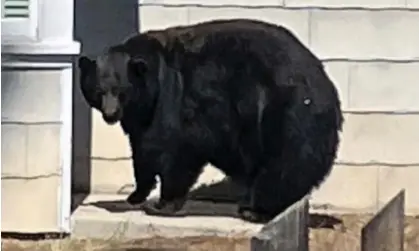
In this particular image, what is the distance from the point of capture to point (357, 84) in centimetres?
295

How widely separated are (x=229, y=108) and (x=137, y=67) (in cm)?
26

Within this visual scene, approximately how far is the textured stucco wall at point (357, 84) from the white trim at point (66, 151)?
0.26 metres

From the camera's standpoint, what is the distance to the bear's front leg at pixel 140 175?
2.59 meters

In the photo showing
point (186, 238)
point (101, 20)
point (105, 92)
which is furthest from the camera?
point (101, 20)

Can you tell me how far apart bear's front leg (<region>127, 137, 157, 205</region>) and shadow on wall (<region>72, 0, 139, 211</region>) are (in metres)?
0.27

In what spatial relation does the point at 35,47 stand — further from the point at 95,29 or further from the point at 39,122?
the point at 95,29

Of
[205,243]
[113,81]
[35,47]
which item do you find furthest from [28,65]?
[205,243]

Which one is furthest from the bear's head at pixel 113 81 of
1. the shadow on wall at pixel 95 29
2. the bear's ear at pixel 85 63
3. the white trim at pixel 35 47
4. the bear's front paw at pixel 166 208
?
the shadow on wall at pixel 95 29

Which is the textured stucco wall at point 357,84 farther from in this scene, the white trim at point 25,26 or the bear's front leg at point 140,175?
the white trim at point 25,26

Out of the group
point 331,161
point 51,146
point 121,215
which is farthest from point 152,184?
point 331,161

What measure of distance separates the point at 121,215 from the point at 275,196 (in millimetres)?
425

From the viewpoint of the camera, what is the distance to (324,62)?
9.59 ft

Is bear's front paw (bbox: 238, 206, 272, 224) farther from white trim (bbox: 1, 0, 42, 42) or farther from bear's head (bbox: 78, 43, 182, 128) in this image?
white trim (bbox: 1, 0, 42, 42)

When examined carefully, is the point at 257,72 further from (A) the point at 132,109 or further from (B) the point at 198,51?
(A) the point at 132,109
